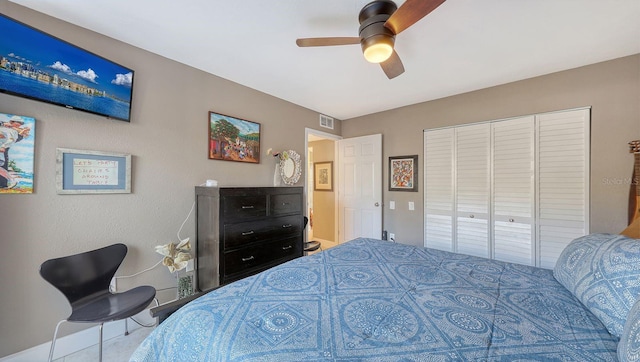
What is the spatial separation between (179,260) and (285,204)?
118 cm

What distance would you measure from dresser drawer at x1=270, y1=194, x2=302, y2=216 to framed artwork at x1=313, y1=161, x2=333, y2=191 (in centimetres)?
188

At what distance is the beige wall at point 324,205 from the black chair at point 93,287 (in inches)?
128

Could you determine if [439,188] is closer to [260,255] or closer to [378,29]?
[378,29]

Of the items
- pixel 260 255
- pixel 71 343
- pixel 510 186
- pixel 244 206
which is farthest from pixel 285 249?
pixel 510 186

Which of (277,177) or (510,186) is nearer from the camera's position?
(510,186)

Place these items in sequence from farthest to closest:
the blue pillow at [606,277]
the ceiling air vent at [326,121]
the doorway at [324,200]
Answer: the doorway at [324,200] < the ceiling air vent at [326,121] < the blue pillow at [606,277]

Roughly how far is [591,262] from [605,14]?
6.19 feet

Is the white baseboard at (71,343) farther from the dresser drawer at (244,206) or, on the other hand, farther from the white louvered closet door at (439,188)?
the white louvered closet door at (439,188)

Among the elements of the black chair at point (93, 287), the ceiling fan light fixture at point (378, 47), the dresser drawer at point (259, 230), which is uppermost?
the ceiling fan light fixture at point (378, 47)

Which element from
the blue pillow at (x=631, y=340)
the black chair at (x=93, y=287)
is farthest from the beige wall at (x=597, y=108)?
the black chair at (x=93, y=287)

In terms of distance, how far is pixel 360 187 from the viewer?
415cm

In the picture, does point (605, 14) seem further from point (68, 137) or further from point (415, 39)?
point (68, 137)

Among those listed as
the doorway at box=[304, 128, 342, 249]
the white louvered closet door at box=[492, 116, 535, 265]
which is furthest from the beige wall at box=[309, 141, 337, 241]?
the white louvered closet door at box=[492, 116, 535, 265]

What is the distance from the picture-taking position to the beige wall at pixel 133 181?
1624mm
